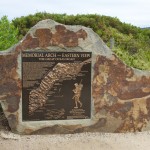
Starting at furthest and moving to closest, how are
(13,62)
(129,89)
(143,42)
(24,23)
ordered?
(143,42) → (24,23) → (129,89) → (13,62)

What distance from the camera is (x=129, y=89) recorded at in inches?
295

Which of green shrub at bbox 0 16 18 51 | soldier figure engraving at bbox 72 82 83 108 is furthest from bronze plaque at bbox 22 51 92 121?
green shrub at bbox 0 16 18 51

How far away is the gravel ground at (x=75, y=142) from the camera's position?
6922 mm

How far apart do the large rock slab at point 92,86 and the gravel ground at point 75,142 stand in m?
0.13

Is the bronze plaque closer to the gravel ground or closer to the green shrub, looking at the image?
the gravel ground

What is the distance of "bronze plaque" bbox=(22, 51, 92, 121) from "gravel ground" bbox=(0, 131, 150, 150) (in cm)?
31

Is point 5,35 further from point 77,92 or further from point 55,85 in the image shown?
point 77,92

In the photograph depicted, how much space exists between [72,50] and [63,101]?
78 cm

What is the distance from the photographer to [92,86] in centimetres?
732

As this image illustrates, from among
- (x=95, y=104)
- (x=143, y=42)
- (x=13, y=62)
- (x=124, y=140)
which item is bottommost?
(x=124, y=140)

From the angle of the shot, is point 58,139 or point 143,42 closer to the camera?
point 58,139

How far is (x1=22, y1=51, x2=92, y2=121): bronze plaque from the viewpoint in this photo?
23.2 ft

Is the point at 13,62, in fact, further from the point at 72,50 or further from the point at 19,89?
the point at 72,50

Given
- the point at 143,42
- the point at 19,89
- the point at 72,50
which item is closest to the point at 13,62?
the point at 19,89
